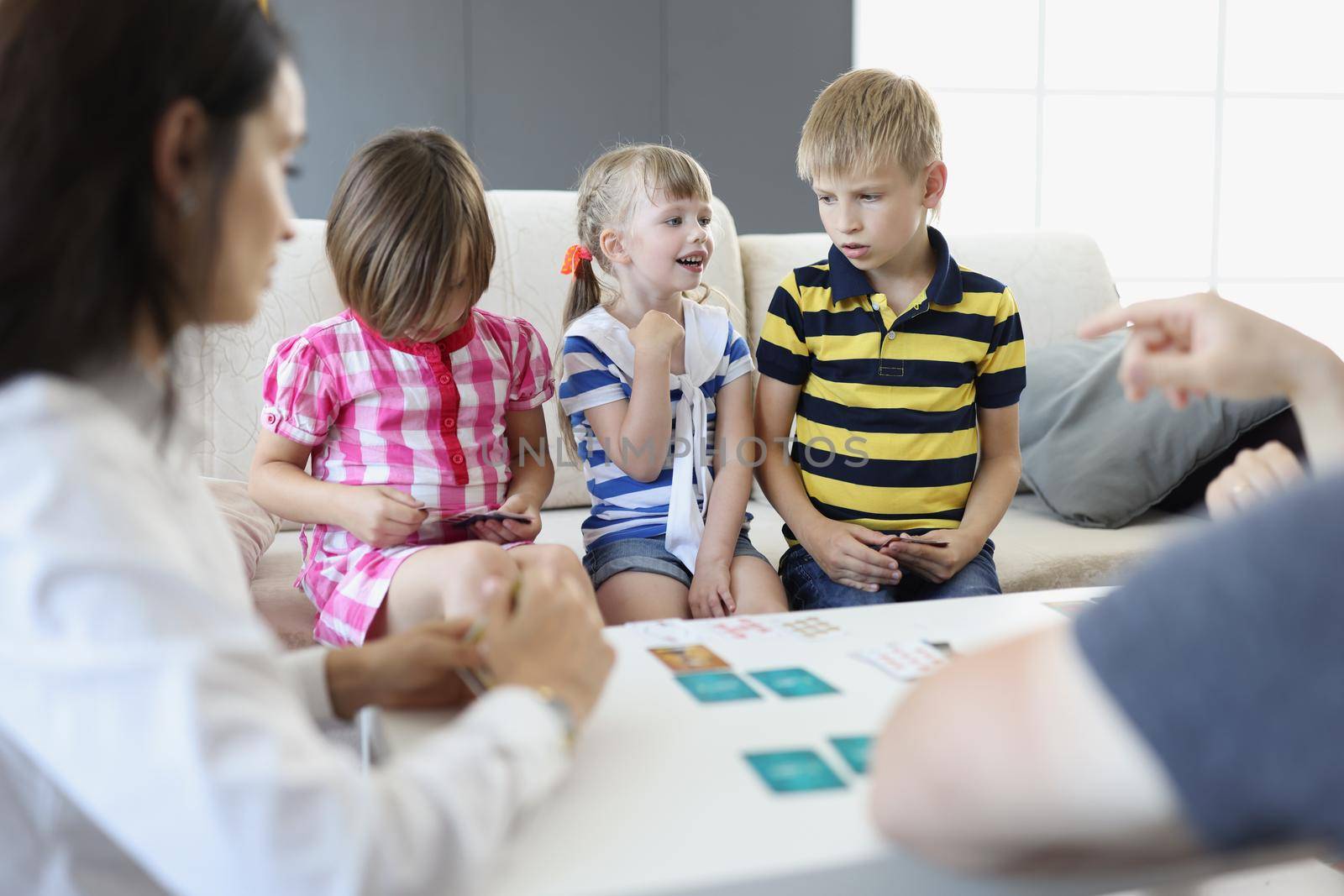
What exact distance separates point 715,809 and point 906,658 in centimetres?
36

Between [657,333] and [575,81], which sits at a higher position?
[575,81]

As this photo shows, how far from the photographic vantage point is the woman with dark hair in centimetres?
54

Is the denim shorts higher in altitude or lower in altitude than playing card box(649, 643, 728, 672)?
lower

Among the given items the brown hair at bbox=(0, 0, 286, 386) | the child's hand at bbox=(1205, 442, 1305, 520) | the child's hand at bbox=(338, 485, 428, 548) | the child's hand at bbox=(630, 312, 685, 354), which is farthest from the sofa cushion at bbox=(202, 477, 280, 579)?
the child's hand at bbox=(1205, 442, 1305, 520)

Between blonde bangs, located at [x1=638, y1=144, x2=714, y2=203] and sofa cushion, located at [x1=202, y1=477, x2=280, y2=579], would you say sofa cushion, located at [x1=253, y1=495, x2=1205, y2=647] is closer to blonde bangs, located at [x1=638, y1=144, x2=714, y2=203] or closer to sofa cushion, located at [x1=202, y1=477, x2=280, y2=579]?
sofa cushion, located at [x1=202, y1=477, x2=280, y2=579]

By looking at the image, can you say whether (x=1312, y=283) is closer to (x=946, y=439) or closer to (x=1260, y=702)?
(x=946, y=439)

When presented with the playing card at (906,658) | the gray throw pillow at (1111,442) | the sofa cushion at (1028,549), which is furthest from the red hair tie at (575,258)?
the playing card at (906,658)

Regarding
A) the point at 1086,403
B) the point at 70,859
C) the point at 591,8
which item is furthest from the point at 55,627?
the point at 591,8

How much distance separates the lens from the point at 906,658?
3.33 feet

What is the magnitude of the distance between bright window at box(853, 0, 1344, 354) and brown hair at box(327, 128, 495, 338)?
329 centimetres

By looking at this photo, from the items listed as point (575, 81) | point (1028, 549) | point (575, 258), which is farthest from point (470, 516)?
point (575, 81)

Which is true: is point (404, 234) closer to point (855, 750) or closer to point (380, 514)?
point (380, 514)

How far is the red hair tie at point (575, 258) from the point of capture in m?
2.03

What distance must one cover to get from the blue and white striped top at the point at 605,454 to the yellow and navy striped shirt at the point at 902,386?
A: 0.20 meters
